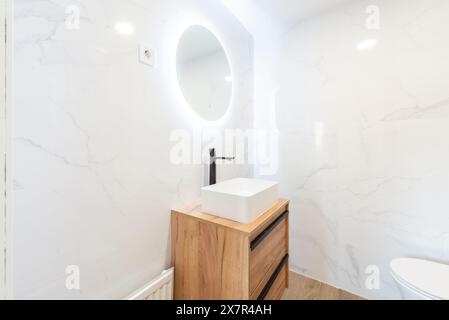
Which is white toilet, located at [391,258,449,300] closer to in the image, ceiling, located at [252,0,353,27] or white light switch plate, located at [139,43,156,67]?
white light switch plate, located at [139,43,156,67]

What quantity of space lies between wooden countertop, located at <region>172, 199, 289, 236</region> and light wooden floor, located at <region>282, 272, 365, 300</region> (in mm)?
789

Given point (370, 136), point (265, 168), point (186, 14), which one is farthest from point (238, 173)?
point (186, 14)

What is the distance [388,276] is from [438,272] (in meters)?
0.37

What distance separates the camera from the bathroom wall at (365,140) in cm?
121

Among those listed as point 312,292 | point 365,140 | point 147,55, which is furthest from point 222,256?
point 365,140

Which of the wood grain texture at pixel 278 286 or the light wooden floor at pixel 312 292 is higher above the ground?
the wood grain texture at pixel 278 286

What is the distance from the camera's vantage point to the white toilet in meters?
0.93

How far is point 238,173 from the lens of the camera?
5.34ft

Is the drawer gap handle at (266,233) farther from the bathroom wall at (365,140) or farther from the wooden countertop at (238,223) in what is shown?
the bathroom wall at (365,140)

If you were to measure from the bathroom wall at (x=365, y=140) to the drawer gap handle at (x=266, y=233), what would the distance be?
0.60 metres

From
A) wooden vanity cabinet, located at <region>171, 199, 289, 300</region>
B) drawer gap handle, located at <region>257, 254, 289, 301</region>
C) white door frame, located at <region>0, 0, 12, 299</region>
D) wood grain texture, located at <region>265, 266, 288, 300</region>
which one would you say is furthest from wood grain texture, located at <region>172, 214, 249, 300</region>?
white door frame, located at <region>0, 0, 12, 299</region>

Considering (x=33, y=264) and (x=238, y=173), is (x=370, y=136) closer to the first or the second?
(x=238, y=173)

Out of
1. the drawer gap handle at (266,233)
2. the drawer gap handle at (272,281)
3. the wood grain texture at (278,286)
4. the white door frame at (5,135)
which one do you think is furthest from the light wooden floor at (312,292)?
the white door frame at (5,135)
